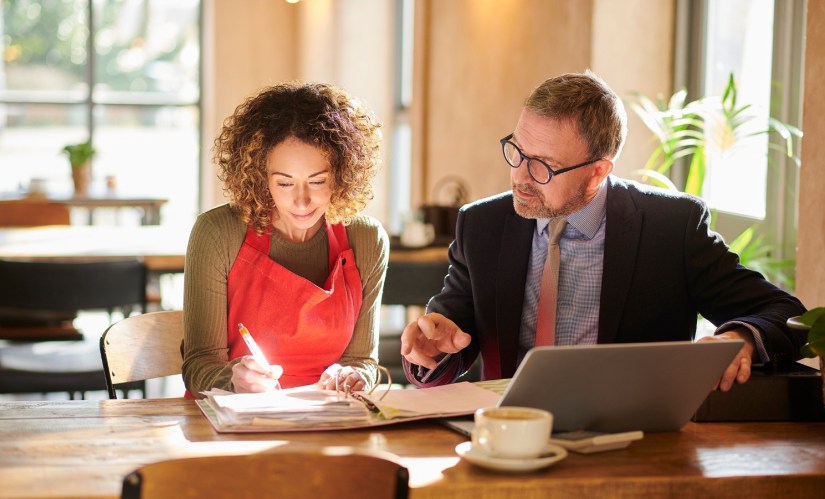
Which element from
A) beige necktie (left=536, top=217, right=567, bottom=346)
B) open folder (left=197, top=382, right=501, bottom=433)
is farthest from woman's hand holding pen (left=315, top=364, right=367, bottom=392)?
beige necktie (left=536, top=217, right=567, bottom=346)

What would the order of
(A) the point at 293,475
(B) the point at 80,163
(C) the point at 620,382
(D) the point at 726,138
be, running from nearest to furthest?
(A) the point at 293,475 < (C) the point at 620,382 < (D) the point at 726,138 < (B) the point at 80,163

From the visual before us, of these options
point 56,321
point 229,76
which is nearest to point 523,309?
point 56,321

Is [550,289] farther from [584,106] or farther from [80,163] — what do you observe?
[80,163]

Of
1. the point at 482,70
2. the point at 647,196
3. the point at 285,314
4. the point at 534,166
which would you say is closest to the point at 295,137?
the point at 285,314

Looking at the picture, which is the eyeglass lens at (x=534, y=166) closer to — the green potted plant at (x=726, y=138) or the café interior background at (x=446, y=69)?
the café interior background at (x=446, y=69)

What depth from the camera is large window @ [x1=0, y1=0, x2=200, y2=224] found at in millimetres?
8812

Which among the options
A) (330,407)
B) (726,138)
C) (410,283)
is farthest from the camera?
(410,283)

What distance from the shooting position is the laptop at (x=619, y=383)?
55.3 inches

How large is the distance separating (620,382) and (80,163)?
20.5 feet

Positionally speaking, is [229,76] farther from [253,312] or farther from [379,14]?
[253,312]

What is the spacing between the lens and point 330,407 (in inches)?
63.9

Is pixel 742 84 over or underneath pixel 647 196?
over

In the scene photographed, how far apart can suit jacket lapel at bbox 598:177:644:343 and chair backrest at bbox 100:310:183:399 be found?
937 mm

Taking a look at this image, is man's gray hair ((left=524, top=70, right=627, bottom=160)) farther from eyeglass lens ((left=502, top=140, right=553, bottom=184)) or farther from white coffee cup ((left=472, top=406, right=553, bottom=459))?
white coffee cup ((left=472, top=406, right=553, bottom=459))
